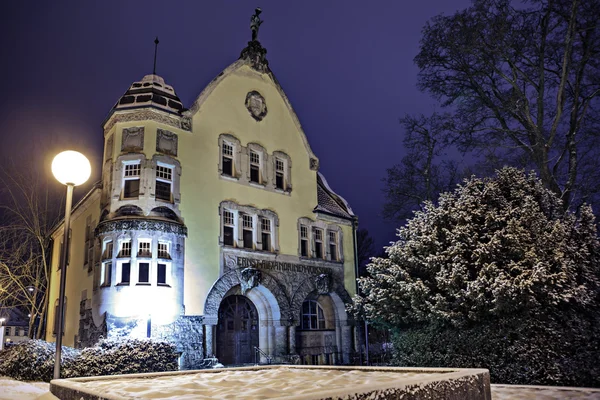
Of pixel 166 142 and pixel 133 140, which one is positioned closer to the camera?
pixel 133 140

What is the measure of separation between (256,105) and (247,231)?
6.39 meters

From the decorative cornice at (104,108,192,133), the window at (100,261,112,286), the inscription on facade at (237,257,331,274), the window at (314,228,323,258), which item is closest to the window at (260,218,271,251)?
the inscription on facade at (237,257,331,274)

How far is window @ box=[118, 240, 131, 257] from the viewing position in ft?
62.6

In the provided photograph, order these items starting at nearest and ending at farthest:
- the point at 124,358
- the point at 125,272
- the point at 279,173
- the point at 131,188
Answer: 1. the point at 124,358
2. the point at 125,272
3. the point at 131,188
4. the point at 279,173

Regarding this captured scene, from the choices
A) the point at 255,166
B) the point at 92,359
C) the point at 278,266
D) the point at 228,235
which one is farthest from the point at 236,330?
the point at 92,359

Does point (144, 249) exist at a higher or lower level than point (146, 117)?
lower

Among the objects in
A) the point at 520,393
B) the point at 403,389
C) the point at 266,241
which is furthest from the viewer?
the point at 266,241

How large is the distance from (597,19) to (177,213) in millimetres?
18676

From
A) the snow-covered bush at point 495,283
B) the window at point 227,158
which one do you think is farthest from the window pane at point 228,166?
the snow-covered bush at point 495,283

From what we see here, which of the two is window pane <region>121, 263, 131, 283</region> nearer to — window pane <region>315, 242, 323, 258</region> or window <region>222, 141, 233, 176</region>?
window <region>222, 141, 233, 176</region>

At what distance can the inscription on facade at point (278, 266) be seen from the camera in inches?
880

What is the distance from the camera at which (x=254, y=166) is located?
24.6 meters

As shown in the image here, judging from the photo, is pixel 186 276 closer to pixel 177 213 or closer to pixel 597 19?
pixel 177 213

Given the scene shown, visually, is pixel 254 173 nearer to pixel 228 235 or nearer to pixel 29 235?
pixel 228 235
